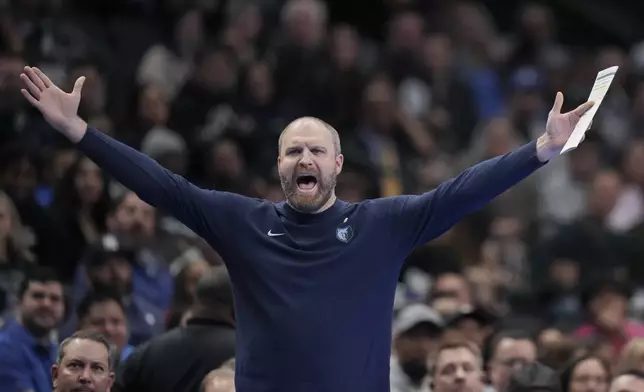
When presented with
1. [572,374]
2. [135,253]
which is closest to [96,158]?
[572,374]

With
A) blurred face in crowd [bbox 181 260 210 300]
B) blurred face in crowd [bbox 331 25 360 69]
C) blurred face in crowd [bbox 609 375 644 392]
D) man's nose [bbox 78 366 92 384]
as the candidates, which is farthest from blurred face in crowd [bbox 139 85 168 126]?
man's nose [bbox 78 366 92 384]

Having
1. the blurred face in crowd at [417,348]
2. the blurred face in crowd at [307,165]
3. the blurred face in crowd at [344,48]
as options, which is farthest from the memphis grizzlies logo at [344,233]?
the blurred face in crowd at [344,48]

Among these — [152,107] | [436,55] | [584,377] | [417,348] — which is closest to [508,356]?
[584,377]

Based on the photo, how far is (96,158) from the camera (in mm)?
5066

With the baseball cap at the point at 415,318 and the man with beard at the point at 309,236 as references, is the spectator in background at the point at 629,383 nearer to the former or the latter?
the baseball cap at the point at 415,318

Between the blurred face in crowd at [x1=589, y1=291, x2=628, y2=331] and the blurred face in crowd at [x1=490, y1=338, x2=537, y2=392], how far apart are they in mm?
1940

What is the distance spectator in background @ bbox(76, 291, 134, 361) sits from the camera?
7.99m

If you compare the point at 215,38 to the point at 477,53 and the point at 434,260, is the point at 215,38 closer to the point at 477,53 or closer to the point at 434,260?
the point at 477,53

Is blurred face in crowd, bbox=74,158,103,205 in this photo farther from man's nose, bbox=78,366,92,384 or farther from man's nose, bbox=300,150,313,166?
man's nose, bbox=300,150,313,166

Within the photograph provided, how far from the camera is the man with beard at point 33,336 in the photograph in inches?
298

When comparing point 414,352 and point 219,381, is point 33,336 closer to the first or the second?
point 219,381

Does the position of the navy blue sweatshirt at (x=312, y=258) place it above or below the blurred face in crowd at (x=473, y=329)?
below

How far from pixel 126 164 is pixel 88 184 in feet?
17.1

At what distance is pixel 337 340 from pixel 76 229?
17.7 ft
